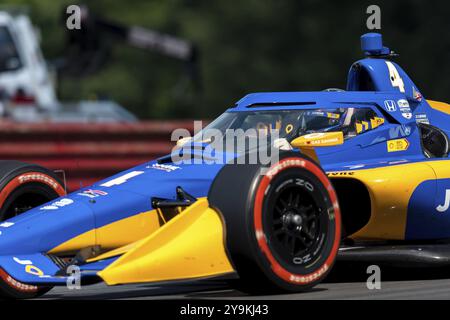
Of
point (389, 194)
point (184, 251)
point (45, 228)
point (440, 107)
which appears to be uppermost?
point (440, 107)

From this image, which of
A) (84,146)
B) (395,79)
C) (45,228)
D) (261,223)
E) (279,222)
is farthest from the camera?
(84,146)

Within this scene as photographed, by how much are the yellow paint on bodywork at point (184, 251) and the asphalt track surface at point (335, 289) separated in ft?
1.09

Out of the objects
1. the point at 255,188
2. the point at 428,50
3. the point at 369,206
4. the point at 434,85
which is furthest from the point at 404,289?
the point at 428,50

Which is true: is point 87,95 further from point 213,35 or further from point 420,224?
point 420,224

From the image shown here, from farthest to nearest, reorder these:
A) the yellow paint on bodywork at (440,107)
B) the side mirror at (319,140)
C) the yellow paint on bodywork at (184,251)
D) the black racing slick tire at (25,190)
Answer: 1. the yellow paint on bodywork at (440,107)
2. the black racing slick tire at (25,190)
3. the side mirror at (319,140)
4. the yellow paint on bodywork at (184,251)

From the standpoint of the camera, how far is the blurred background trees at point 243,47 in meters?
34.4

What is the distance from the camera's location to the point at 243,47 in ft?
132

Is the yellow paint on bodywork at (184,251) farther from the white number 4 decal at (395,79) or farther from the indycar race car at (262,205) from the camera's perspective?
the white number 4 decal at (395,79)

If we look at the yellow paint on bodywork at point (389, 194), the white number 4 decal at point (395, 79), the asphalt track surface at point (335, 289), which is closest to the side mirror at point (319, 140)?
the yellow paint on bodywork at point (389, 194)

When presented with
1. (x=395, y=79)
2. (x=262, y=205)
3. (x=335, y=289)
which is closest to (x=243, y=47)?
(x=395, y=79)

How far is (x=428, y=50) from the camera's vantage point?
3350 cm

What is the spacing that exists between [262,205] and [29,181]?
6.82ft

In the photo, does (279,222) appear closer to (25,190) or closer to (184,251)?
(184,251)

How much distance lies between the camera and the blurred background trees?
34.4m
